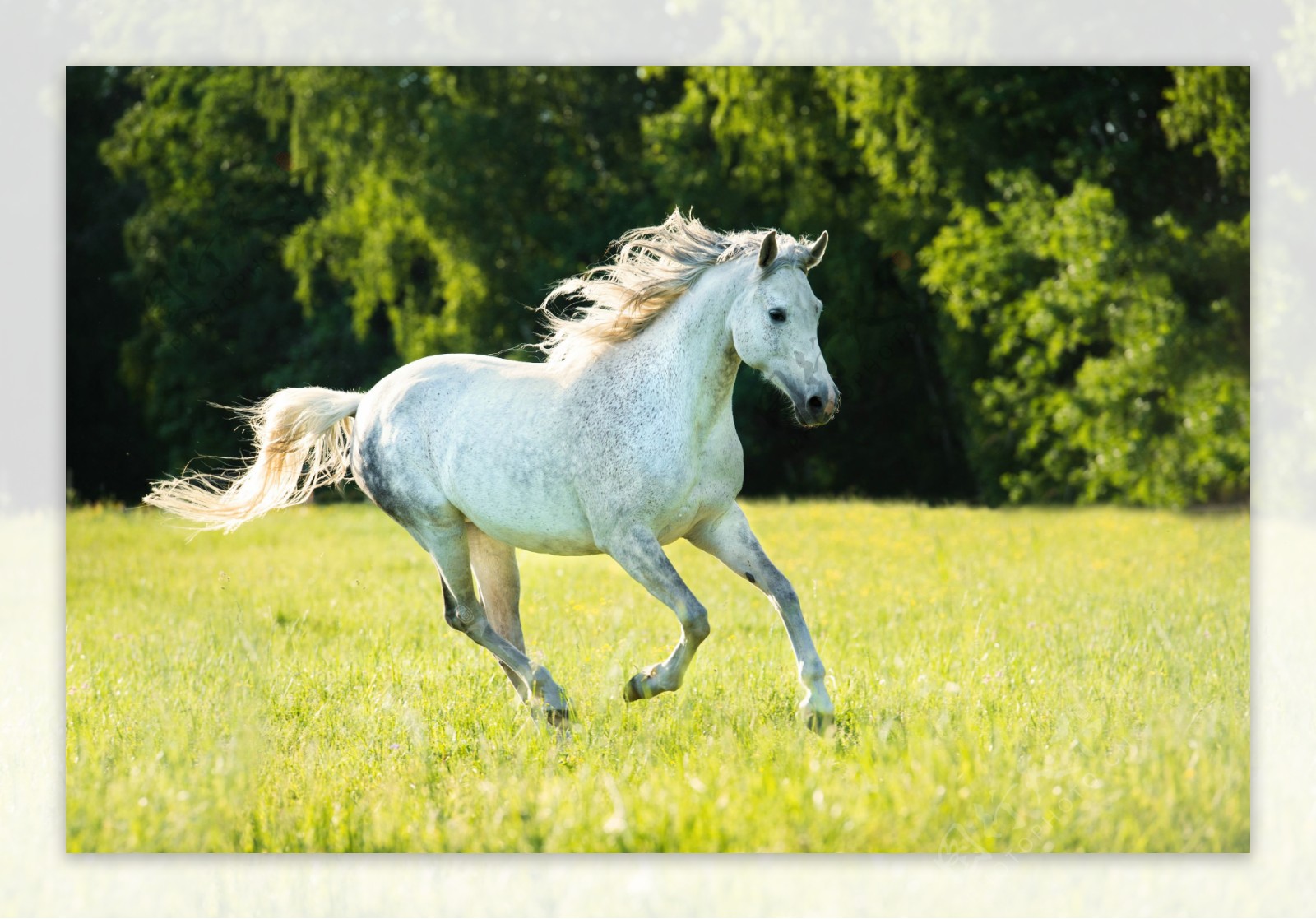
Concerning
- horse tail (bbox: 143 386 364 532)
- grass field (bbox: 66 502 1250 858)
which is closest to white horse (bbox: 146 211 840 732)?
horse tail (bbox: 143 386 364 532)

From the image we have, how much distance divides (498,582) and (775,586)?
145 cm

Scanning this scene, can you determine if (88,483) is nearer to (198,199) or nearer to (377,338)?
(198,199)

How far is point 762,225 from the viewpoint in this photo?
14977mm

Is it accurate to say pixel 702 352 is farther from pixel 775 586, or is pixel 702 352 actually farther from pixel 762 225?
pixel 762 225

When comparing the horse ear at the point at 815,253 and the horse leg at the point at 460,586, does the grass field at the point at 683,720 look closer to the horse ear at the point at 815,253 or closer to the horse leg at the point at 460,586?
the horse leg at the point at 460,586

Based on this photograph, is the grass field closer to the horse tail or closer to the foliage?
the horse tail

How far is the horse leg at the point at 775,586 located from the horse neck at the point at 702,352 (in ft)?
1.37

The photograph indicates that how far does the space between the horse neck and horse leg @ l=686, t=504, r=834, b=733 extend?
418 millimetres

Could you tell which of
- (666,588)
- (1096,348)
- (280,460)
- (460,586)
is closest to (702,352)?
(666,588)

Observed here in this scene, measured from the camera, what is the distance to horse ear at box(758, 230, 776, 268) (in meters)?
4.30

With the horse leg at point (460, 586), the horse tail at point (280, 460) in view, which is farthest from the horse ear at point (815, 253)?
the horse tail at point (280, 460)

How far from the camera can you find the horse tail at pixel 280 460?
569 centimetres

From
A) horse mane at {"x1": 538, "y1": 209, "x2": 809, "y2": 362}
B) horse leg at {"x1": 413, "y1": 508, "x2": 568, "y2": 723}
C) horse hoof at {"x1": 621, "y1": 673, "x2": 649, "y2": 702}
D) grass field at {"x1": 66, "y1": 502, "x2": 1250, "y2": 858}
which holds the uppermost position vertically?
horse mane at {"x1": 538, "y1": 209, "x2": 809, "y2": 362}

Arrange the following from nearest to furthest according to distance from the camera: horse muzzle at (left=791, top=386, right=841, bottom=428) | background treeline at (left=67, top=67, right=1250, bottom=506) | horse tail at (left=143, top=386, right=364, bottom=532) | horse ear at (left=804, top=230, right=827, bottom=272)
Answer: horse muzzle at (left=791, top=386, right=841, bottom=428) → horse ear at (left=804, top=230, right=827, bottom=272) → horse tail at (left=143, top=386, right=364, bottom=532) → background treeline at (left=67, top=67, right=1250, bottom=506)
